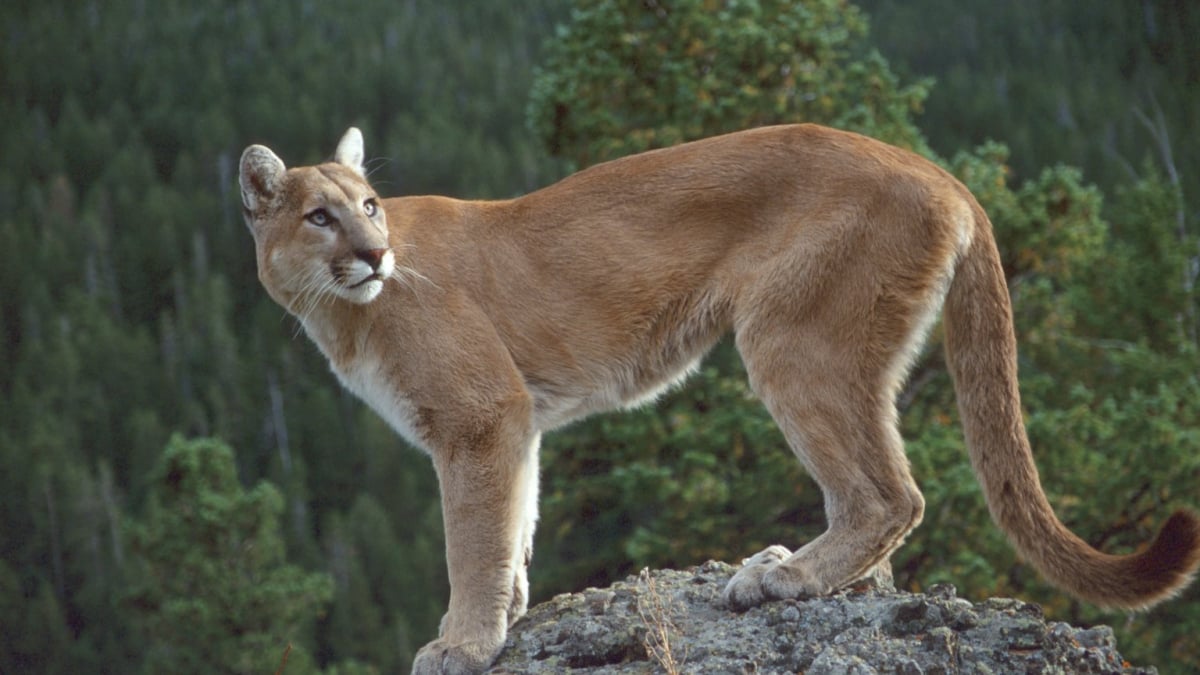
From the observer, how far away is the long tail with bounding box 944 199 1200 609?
589 cm

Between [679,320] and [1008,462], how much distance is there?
154cm

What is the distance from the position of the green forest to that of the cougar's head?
2017mm

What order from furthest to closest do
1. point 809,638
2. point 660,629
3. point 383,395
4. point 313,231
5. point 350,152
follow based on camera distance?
point 350,152
point 313,231
point 383,395
point 809,638
point 660,629

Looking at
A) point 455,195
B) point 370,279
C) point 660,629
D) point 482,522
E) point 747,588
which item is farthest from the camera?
point 455,195

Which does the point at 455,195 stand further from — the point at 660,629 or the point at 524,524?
the point at 660,629

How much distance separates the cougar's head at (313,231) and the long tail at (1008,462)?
254 cm

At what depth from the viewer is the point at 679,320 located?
22.4 ft

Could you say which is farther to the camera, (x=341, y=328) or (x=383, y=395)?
(x=341, y=328)

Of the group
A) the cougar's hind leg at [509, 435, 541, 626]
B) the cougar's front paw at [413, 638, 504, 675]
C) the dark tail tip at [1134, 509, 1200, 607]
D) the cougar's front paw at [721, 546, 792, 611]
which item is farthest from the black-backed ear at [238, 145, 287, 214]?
the dark tail tip at [1134, 509, 1200, 607]

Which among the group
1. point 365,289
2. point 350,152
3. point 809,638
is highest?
point 350,152

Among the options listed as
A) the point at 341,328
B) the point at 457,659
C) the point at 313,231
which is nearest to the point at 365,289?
the point at 341,328

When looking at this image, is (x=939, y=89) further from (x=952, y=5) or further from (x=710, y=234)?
(x=710, y=234)

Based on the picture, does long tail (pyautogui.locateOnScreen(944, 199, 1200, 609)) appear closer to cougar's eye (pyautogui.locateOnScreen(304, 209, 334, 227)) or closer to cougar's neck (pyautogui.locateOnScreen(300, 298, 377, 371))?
cougar's neck (pyautogui.locateOnScreen(300, 298, 377, 371))

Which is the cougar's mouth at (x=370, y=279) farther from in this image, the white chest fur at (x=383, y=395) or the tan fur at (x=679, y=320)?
the white chest fur at (x=383, y=395)
